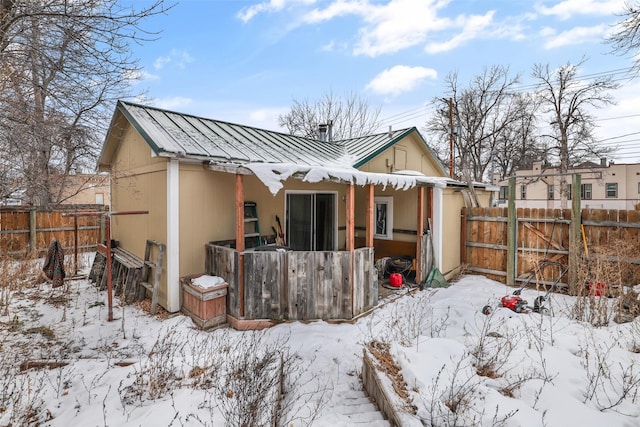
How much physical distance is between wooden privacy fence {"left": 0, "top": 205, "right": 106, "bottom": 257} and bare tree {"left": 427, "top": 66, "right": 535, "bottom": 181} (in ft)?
72.7

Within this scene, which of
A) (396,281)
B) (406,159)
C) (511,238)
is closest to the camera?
(396,281)

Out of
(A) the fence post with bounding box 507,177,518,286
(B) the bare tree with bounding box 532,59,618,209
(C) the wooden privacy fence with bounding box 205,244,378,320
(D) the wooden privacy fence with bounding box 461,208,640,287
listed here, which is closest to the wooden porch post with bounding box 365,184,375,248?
(C) the wooden privacy fence with bounding box 205,244,378,320

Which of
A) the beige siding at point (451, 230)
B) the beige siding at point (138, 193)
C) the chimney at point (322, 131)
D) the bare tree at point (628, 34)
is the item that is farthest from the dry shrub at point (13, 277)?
the bare tree at point (628, 34)

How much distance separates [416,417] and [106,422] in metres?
2.47

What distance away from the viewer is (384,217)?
30.9 ft

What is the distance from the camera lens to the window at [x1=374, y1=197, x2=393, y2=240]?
30.5 ft

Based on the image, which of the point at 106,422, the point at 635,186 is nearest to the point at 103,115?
the point at 106,422

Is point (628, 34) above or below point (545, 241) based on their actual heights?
above

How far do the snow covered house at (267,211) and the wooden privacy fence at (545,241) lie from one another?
68 centimetres

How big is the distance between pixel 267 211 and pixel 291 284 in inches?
92.3

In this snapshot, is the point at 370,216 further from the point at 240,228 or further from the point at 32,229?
the point at 32,229

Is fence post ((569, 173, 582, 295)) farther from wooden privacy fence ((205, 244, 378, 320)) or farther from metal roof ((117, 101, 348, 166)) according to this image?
metal roof ((117, 101, 348, 166))

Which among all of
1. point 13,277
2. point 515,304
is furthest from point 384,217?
point 13,277

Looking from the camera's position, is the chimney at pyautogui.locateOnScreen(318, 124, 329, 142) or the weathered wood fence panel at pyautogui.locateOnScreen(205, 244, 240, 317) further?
the chimney at pyautogui.locateOnScreen(318, 124, 329, 142)
